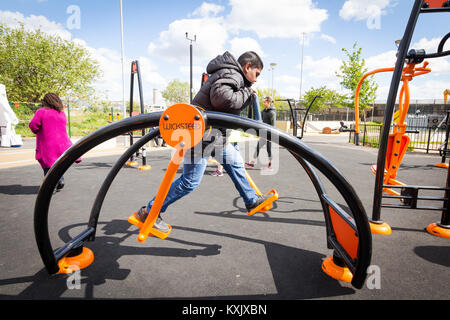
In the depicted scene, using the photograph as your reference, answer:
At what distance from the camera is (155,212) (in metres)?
1.87

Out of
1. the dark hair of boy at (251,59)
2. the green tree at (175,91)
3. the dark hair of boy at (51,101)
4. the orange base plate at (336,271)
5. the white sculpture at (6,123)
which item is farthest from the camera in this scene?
Answer: the green tree at (175,91)

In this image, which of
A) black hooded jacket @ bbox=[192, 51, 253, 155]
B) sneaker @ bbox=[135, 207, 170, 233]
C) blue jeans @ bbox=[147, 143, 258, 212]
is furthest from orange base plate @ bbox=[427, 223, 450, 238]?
sneaker @ bbox=[135, 207, 170, 233]

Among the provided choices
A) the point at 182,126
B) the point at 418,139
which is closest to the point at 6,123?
the point at 182,126

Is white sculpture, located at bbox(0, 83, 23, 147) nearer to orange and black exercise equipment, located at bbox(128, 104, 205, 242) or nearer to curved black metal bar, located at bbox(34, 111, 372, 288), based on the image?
curved black metal bar, located at bbox(34, 111, 372, 288)

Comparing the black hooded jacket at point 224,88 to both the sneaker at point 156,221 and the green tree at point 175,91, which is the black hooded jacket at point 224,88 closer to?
the sneaker at point 156,221

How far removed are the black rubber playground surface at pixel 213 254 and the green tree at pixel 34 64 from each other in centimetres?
1959

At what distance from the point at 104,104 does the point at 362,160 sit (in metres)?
22.9

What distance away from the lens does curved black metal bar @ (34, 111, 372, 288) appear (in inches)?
58.2

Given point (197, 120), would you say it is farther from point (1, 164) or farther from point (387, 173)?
point (1, 164)

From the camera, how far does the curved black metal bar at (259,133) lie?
→ 4.85ft

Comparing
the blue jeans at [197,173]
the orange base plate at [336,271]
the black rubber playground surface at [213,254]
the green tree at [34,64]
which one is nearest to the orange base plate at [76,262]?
the black rubber playground surface at [213,254]

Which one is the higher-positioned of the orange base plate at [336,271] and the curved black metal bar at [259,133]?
the curved black metal bar at [259,133]

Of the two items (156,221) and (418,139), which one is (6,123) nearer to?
(156,221)
